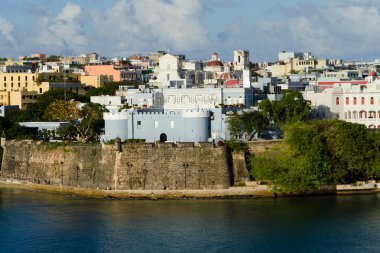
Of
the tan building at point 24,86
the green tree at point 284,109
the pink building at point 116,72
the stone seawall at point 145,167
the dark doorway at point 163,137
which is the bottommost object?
the stone seawall at point 145,167

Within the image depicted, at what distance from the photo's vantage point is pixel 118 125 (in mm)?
32219

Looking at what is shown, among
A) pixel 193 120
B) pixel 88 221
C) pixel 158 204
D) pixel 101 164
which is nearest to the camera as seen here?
pixel 88 221

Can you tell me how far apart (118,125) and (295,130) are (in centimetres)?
669

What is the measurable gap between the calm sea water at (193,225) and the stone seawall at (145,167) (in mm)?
1037

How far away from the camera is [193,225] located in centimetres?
2388

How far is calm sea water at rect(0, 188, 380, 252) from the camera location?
868 inches

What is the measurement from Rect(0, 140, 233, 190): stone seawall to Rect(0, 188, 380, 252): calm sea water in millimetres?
1037

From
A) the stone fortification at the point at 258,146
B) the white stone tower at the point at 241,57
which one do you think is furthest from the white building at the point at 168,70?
the stone fortification at the point at 258,146

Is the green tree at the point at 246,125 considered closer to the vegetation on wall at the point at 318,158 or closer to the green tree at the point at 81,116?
the vegetation on wall at the point at 318,158

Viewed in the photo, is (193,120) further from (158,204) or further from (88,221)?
(88,221)

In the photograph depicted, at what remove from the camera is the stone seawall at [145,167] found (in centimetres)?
2820

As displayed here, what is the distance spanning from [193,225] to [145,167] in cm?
502

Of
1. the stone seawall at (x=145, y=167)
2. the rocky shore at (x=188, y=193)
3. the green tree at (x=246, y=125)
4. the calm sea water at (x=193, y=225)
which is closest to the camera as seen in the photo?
the calm sea water at (x=193, y=225)

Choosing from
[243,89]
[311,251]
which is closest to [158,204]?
[311,251]
